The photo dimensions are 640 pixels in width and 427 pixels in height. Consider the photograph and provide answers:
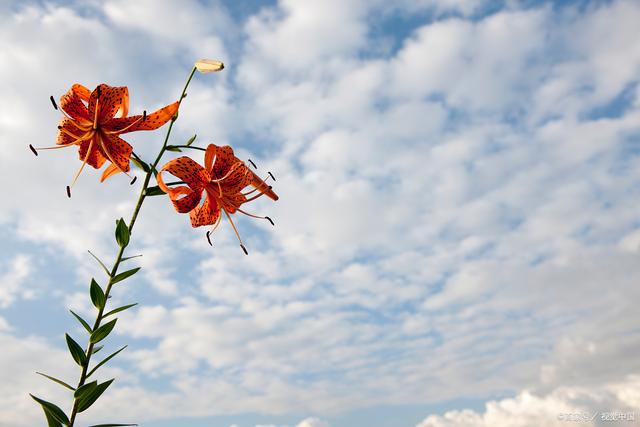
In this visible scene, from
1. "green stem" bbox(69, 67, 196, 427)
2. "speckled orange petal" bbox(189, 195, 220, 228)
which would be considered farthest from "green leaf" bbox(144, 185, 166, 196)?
"speckled orange petal" bbox(189, 195, 220, 228)

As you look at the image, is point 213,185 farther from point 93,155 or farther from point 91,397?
point 91,397

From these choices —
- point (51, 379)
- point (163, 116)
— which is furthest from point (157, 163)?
point (51, 379)

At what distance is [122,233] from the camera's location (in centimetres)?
235

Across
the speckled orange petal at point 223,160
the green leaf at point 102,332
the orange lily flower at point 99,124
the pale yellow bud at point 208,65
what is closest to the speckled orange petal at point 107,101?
the orange lily flower at point 99,124

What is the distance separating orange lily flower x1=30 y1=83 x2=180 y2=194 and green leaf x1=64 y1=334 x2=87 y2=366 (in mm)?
716

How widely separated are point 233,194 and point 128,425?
3.87 feet

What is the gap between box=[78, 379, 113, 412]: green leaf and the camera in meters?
2.21

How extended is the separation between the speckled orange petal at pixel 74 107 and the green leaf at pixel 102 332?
3.29 ft

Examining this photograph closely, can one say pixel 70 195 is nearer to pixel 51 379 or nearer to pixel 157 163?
pixel 157 163

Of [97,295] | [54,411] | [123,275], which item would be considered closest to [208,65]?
[123,275]

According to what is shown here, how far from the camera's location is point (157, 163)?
246 cm

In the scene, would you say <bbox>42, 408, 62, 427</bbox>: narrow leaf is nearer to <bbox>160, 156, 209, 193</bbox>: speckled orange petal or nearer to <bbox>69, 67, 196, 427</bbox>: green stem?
<bbox>69, 67, 196, 427</bbox>: green stem

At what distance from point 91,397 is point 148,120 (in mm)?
1183

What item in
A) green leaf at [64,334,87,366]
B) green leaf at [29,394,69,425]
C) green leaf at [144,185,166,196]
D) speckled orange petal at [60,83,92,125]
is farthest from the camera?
speckled orange petal at [60,83,92,125]
